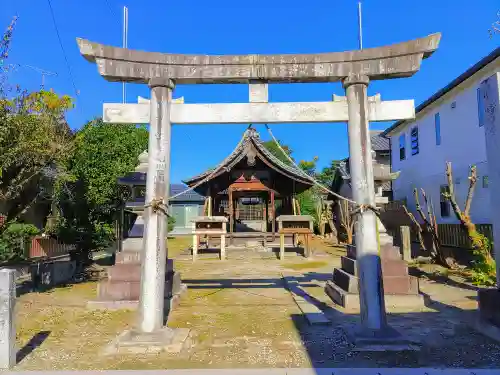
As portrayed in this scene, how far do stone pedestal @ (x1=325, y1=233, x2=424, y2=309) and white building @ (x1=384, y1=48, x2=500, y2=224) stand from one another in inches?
270

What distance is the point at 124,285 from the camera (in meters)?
7.34

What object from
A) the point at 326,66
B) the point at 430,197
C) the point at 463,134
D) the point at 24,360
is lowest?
the point at 24,360

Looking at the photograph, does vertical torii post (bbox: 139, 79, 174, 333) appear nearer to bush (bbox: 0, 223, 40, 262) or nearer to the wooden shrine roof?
bush (bbox: 0, 223, 40, 262)

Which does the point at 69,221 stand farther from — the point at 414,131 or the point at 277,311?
the point at 414,131

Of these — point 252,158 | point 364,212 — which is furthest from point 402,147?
point 364,212

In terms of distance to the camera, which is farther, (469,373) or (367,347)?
(367,347)

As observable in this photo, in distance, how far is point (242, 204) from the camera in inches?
1109

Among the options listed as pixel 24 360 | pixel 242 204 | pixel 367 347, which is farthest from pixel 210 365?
pixel 242 204

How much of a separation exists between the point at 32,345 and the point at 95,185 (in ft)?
26.9

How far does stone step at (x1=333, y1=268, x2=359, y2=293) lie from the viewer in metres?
7.27

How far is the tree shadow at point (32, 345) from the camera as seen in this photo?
180 inches

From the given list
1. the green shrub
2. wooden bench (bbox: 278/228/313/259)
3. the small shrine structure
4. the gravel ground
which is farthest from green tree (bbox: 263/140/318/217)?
the gravel ground

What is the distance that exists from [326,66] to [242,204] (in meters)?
22.9

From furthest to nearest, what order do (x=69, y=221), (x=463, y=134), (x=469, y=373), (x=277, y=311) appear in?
(x=463, y=134)
(x=69, y=221)
(x=277, y=311)
(x=469, y=373)
